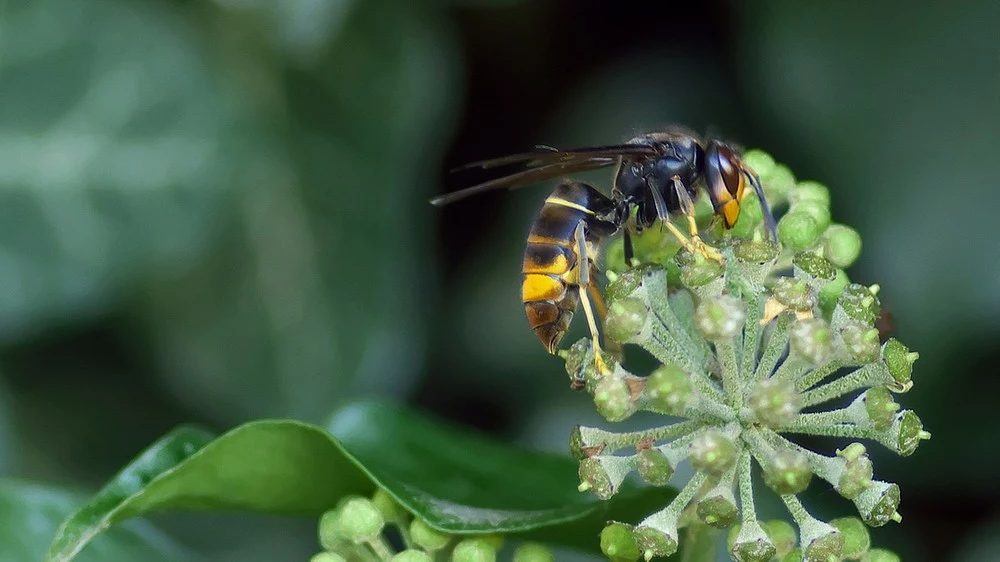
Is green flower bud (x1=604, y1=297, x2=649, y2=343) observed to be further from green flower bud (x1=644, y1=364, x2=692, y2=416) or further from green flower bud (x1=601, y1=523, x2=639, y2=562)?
green flower bud (x1=601, y1=523, x2=639, y2=562)

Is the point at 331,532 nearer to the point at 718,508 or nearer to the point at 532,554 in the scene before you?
the point at 532,554


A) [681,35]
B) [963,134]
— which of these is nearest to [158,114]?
[681,35]

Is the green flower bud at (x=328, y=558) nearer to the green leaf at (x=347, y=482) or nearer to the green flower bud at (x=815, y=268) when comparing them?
the green leaf at (x=347, y=482)

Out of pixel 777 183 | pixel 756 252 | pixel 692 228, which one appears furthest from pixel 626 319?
pixel 777 183

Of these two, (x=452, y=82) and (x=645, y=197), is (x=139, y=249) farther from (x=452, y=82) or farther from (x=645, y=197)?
(x=645, y=197)

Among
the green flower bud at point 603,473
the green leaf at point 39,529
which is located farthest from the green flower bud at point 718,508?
the green leaf at point 39,529

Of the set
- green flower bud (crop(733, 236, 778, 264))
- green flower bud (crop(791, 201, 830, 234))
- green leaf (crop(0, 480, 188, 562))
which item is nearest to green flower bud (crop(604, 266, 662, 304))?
green flower bud (crop(733, 236, 778, 264))
